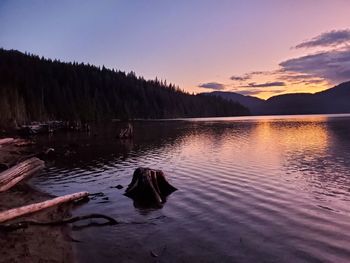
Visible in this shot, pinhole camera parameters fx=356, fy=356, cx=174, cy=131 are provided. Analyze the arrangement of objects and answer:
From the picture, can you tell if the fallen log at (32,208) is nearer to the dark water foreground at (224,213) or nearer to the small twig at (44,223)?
the small twig at (44,223)

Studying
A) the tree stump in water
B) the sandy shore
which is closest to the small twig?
the sandy shore

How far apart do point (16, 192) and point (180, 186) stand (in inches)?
410

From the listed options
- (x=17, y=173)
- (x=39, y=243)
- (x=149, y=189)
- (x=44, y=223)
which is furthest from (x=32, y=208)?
(x=17, y=173)

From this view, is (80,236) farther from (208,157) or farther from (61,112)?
(61,112)

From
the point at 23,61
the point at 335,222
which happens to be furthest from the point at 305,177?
the point at 23,61

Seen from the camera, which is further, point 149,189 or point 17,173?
point 17,173

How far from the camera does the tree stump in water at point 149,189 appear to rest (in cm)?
2000

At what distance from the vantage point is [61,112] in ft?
487

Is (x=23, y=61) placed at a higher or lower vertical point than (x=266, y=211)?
higher

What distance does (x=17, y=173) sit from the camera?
941 inches

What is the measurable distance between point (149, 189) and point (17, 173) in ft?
31.4

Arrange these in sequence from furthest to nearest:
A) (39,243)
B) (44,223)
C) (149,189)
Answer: (149,189) → (44,223) → (39,243)

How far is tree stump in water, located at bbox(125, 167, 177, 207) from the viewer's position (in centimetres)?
2000

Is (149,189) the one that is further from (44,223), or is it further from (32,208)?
(44,223)
